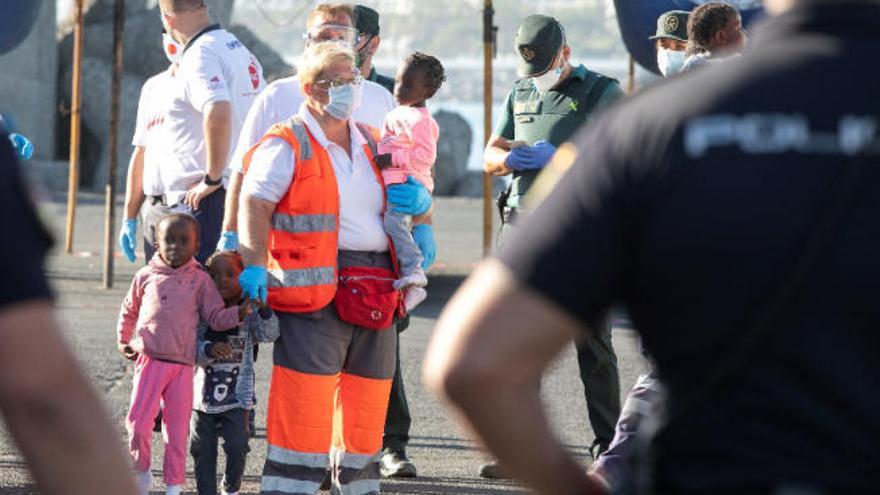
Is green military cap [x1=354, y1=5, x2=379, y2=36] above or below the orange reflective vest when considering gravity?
above

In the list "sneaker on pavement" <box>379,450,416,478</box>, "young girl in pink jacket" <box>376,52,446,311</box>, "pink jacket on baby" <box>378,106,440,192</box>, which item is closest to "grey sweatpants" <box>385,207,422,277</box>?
"young girl in pink jacket" <box>376,52,446,311</box>

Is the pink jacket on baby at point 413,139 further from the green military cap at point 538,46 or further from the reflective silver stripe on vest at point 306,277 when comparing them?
the green military cap at point 538,46

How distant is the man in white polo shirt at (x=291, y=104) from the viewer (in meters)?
6.29

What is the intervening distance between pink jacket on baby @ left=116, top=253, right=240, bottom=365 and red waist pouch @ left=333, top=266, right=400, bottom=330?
0.39 meters

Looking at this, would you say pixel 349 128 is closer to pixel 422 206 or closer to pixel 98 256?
pixel 422 206

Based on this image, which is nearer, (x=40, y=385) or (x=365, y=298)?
(x=40, y=385)

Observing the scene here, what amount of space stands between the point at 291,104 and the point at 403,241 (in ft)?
2.38

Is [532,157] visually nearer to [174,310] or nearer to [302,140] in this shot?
[302,140]

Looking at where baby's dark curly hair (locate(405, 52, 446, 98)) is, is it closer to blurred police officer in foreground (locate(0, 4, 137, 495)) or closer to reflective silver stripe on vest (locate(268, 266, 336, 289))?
reflective silver stripe on vest (locate(268, 266, 336, 289))

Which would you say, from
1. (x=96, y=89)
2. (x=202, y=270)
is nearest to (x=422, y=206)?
(x=202, y=270)

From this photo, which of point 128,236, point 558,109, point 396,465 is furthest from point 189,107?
point 396,465

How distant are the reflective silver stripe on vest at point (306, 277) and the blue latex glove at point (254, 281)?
57 millimetres

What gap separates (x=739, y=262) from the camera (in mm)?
2332

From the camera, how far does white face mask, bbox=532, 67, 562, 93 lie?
748 cm
